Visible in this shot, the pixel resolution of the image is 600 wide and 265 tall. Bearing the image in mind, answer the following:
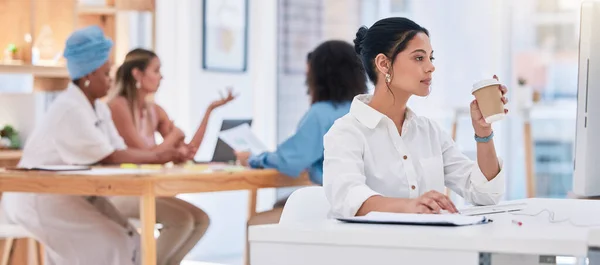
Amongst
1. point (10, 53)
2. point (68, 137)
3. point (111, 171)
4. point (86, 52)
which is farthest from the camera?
point (10, 53)

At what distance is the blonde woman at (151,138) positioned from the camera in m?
4.59

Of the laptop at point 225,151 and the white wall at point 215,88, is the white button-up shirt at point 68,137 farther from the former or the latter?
the white wall at point 215,88

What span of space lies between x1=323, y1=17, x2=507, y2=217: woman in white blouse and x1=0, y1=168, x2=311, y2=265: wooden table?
4.31 feet

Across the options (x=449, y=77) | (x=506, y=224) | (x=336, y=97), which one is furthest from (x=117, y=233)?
(x=449, y=77)

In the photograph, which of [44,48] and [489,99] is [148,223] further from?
[44,48]

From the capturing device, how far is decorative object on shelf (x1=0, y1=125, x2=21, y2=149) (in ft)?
16.7

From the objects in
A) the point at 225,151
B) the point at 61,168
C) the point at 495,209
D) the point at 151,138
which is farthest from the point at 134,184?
the point at 495,209

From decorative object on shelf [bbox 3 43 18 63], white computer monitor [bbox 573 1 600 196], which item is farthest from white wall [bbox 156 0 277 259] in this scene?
white computer monitor [bbox 573 1 600 196]

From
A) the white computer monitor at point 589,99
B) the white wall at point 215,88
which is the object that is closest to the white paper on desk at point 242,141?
the white wall at point 215,88

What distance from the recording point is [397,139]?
2.50m

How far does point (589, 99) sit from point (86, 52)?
2.57 meters

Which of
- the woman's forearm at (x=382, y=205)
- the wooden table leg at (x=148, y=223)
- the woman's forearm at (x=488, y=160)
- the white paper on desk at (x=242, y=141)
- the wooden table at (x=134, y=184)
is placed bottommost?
the wooden table leg at (x=148, y=223)

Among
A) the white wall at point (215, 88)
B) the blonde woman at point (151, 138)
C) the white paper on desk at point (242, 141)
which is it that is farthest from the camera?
the white wall at point (215, 88)

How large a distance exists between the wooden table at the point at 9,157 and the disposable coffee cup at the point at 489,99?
3411mm
